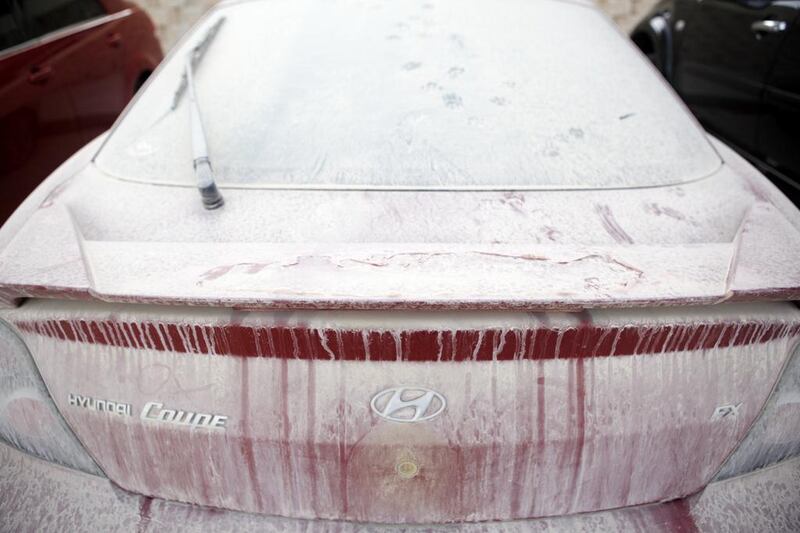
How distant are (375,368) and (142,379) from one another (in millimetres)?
413

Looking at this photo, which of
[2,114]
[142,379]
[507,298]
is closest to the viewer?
[507,298]

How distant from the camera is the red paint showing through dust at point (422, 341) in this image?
39.9 inches

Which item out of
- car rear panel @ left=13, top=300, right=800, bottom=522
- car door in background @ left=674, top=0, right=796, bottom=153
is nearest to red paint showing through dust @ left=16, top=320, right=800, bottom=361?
car rear panel @ left=13, top=300, right=800, bottom=522

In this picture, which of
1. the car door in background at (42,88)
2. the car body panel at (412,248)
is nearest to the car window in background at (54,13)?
the car door in background at (42,88)

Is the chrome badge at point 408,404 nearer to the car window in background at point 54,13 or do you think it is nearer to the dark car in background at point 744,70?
the dark car in background at point 744,70

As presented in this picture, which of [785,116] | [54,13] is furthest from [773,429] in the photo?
[54,13]

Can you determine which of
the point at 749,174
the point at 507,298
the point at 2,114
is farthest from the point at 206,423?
the point at 2,114

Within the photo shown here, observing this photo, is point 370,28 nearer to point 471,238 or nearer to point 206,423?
point 471,238

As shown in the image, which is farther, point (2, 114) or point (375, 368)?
point (2, 114)

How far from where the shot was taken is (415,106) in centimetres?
173

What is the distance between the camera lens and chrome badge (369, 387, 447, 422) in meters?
1.02

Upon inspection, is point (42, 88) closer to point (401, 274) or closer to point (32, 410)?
point (32, 410)

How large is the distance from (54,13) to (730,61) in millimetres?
Result: 3768

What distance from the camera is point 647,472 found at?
43.8 inches
